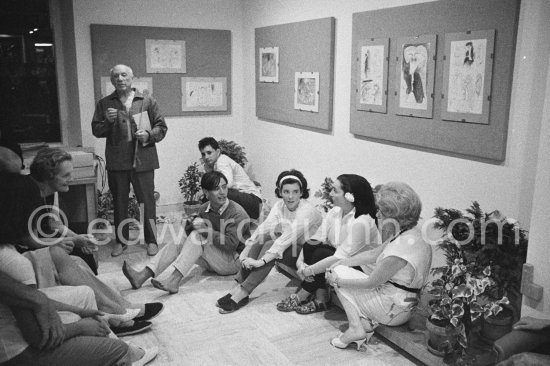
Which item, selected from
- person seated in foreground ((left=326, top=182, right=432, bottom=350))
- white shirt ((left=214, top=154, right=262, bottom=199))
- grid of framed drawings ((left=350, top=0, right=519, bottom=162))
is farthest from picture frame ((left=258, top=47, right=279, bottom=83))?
person seated in foreground ((left=326, top=182, right=432, bottom=350))

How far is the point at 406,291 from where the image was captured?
3.20 m

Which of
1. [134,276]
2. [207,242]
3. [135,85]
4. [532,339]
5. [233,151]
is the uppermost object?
[135,85]

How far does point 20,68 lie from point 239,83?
97.9 inches

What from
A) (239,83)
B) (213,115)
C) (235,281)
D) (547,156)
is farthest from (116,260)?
(547,156)

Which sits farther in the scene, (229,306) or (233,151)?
(233,151)

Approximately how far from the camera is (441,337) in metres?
2.96

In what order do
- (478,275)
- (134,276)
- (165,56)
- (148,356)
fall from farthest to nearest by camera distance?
1. (165,56)
2. (134,276)
3. (148,356)
4. (478,275)

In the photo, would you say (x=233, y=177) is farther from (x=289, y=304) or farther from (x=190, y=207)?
(x=289, y=304)

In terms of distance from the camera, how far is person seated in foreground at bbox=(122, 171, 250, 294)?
163 inches

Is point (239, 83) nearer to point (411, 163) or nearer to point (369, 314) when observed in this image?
point (411, 163)

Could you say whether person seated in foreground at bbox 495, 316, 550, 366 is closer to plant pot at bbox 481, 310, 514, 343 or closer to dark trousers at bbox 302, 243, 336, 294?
plant pot at bbox 481, 310, 514, 343

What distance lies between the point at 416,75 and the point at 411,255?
1422 mm

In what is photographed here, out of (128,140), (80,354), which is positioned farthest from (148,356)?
(128,140)

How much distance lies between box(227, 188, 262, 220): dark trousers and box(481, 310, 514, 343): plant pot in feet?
9.22
